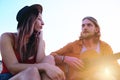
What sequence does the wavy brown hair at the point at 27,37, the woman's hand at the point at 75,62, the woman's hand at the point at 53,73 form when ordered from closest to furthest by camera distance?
the woman's hand at the point at 53,73 < the wavy brown hair at the point at 27,37 < the woman's hand at the point at 75,62

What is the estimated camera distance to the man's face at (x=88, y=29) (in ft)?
15.8

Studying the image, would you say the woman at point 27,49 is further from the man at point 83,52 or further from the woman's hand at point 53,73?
the man at point 83,52

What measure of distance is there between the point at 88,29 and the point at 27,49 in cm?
240

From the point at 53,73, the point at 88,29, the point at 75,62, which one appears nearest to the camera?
the point at 53,73

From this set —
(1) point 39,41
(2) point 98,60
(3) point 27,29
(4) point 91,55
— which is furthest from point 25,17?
(4) point 91,55

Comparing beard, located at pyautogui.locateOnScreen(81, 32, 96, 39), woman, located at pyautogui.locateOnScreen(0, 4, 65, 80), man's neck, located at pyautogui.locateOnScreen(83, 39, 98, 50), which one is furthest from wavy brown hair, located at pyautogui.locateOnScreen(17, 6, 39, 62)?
beard, located at pyautogui.locateOnScreen(81, 32, 96, 39)

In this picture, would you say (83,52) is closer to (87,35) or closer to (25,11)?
(87,35)

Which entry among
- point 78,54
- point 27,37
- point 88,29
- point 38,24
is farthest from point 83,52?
point 27,37

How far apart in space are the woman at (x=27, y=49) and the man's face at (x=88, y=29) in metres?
1.84

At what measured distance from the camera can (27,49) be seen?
283 centimetres

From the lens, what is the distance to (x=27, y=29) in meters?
2.82

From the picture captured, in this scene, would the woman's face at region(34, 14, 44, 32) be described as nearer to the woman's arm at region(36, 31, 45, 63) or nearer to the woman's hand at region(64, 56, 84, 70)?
the woman's arm at region(36, 31, 45, 63)

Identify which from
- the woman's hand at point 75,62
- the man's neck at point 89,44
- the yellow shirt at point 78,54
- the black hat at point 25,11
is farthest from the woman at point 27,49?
the man's neck at point 89,44

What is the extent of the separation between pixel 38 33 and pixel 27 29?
0.68ft
